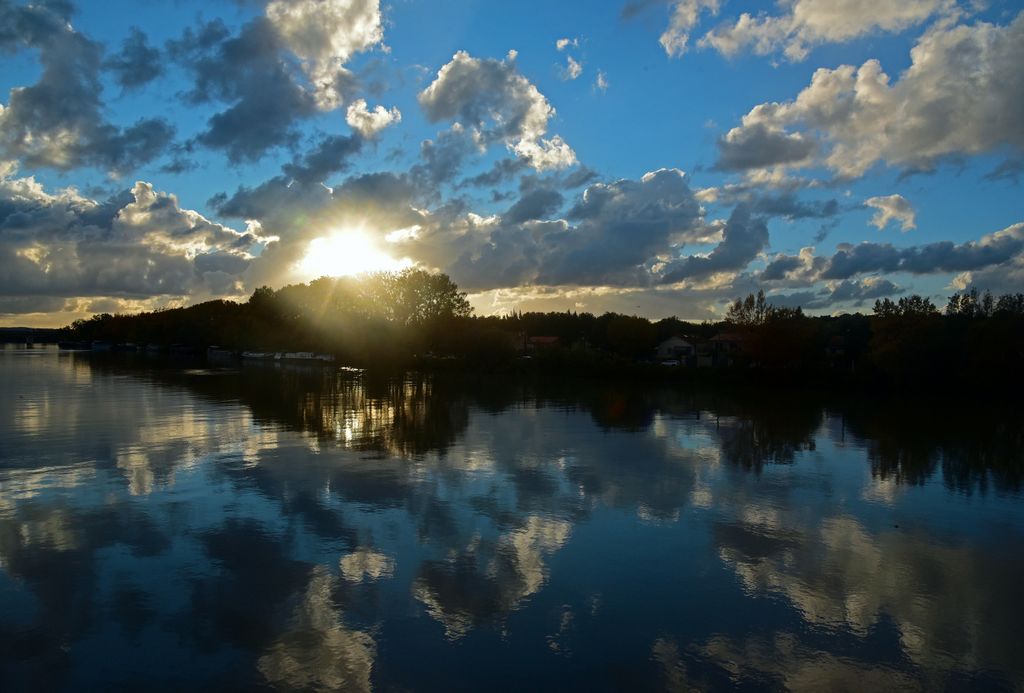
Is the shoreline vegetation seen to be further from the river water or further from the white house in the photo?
the river water

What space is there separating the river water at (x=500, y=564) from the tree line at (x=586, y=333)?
27845mm

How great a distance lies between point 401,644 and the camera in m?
8.40

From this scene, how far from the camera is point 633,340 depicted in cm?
11006

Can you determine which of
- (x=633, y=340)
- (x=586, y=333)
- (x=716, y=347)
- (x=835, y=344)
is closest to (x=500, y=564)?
(x=835, y=344)

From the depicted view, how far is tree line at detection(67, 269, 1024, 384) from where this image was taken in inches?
1950

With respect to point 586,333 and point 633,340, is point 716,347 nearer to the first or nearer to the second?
point 633,340

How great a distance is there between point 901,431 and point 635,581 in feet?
78.8

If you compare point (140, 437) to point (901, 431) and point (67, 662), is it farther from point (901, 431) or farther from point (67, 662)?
point (901, 431)

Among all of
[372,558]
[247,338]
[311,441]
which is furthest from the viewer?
[247,338]

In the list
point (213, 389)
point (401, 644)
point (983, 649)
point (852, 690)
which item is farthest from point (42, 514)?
point (213, 389)

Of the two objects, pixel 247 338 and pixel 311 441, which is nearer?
pixel 311 441

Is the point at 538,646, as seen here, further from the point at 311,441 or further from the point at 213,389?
the point at 213,389

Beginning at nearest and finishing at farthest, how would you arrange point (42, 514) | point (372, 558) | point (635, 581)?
point (635, 581) < point (372, 558) < point (42, 514)

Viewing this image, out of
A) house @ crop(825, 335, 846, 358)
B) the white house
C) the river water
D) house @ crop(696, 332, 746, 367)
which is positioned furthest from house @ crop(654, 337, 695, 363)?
the river water
